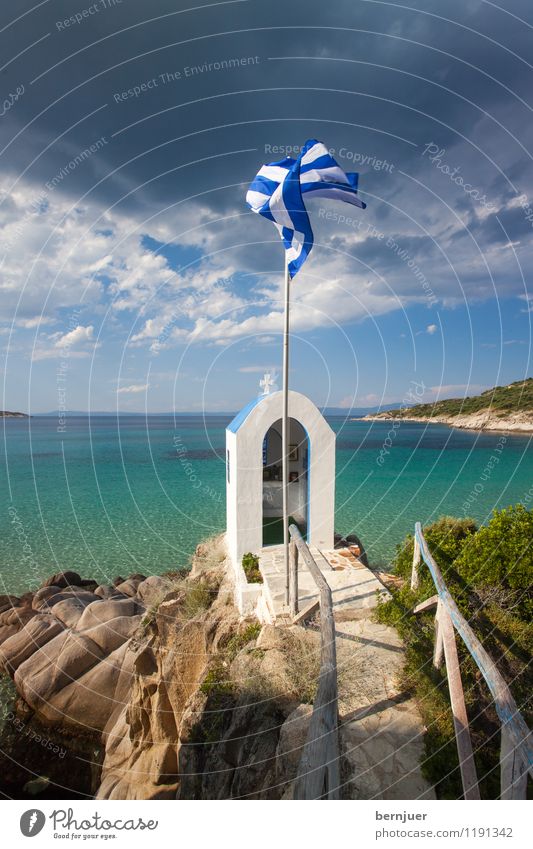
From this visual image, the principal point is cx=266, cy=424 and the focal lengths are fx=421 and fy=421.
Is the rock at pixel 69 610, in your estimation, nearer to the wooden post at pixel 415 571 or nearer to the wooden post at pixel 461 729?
the wooden post at pixel 415 571

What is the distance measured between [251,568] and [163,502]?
22.2 m

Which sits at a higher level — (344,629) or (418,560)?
(418,560)

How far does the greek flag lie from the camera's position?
5819 millimetres

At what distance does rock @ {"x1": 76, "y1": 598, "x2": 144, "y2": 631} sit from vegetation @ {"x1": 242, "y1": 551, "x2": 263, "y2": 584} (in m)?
4.85

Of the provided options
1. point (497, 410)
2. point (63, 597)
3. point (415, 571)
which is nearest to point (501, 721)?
point (415, 571)

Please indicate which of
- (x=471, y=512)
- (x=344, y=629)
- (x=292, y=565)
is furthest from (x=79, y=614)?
(x=471, y=512)

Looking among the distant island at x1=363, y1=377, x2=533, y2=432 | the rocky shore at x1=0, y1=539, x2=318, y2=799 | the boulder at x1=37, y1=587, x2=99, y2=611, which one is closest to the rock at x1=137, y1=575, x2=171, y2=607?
the rocky shore at x1=0, y1=539, x2=318, y2=799

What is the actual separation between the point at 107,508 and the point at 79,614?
17383 mm

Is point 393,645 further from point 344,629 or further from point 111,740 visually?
point 111,740

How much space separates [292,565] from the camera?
676 centimetres

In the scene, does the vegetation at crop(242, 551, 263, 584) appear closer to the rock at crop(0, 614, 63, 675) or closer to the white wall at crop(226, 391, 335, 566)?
the white wall at crop(226, 391, 335, 566)
